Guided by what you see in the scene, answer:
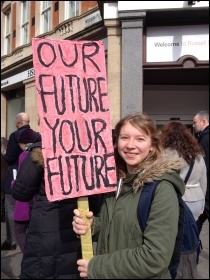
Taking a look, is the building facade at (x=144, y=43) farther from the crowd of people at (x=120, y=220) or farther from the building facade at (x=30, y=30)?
the crowd of people at (x=120, y=220)

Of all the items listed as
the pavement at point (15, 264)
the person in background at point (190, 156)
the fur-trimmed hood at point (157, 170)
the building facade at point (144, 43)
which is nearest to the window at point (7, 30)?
the building facade at point (144, 43)

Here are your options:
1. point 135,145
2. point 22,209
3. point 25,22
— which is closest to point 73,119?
point 135,145

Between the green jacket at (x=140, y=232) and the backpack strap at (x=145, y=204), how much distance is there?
0.07 feet

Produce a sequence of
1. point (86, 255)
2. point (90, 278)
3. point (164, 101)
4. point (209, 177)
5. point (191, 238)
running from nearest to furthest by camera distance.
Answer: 1. point (90, 278)
2. point (86, 255)
3. point (191, 238)
4. point (209, 177)
5. point (164, 101)

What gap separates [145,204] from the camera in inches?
60.9

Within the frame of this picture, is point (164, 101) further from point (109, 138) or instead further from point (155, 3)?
point (109, 138)

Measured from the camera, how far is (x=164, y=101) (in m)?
9.20

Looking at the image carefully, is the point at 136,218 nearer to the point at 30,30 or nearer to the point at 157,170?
the point at 157,170

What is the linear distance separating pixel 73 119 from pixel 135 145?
1.21 ft

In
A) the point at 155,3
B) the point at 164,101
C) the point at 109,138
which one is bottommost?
the point at 109,138

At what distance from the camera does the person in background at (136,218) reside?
4.89 ft

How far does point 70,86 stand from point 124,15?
6.00 metres

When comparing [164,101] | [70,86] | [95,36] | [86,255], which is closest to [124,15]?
[95,36]

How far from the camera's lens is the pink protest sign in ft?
6.06
